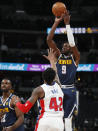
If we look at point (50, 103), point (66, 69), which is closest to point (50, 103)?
point (50, 103)

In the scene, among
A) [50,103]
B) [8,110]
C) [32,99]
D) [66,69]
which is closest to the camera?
[32,99]

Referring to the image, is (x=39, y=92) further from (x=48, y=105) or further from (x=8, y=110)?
(x=8, y=110)

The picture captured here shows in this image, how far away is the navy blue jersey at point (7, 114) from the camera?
504 cm

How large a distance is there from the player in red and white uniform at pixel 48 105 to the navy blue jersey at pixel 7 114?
978 millimetres

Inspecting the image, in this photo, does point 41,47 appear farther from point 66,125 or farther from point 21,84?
point 66,125

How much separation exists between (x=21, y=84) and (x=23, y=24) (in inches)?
218

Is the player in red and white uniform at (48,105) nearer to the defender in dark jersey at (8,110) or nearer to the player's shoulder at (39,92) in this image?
the player's shoulder at (39,92)

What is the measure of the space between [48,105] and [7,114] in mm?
1274

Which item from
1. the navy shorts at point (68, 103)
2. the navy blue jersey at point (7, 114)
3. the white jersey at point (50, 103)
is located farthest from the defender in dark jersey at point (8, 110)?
the white jersey at point (50, 103)

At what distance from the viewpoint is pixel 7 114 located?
5.05 metres

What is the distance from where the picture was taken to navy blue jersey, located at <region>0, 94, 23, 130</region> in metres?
5.04

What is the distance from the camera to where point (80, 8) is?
26.6 meters

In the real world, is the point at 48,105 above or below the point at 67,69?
below

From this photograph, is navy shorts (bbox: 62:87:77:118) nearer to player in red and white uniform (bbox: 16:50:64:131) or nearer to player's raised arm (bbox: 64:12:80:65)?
player's raised arm (bbox: 64:12:80:65)
